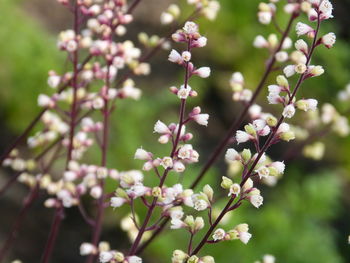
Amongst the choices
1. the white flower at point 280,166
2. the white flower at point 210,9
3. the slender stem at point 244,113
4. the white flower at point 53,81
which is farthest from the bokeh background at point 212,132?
the white flower at point 280,166

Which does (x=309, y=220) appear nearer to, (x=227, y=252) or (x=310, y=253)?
(x=310, y=253)

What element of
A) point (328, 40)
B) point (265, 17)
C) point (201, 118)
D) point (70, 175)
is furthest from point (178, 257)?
point (265, 17)

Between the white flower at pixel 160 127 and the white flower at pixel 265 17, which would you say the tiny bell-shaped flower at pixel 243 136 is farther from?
the white flower at pixel 265 17

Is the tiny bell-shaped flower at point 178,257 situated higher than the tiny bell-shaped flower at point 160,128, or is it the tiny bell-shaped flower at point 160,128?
the tiny bell-shaped flower at point 160,128

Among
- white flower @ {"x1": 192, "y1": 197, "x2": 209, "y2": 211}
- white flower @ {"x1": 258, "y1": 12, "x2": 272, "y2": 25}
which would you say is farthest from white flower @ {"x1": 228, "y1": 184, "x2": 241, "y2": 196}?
white flower @ {"x1": 258, "y1": 12, "x2": 272, "y2": 25}

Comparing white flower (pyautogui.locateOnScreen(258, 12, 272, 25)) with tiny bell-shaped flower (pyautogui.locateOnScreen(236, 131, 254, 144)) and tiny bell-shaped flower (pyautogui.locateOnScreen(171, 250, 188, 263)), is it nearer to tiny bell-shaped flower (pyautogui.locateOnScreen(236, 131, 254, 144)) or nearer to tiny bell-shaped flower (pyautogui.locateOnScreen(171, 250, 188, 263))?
tiny bell-shaped flower (pyautogui.locateOnScreen(236, 131, 254, 144))

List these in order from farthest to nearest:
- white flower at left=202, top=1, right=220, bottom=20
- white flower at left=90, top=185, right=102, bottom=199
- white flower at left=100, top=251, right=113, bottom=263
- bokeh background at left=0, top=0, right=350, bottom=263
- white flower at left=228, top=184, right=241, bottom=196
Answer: bokeh background at left=0, top=0, right=350, bottom=263
white flower at left=202, top=1, right=220, bottom=20
white flower at left=90, top=185, right=102, bottom=199
white flower at left=100, top=251, right=113, bottom=263
white flower at left=228, top=184, right=241, bottom=196

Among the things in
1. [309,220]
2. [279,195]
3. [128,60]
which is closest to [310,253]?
[309,220]

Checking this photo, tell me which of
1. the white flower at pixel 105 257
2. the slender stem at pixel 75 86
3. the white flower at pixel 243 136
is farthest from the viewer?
the slender stem at pixel 75 86
